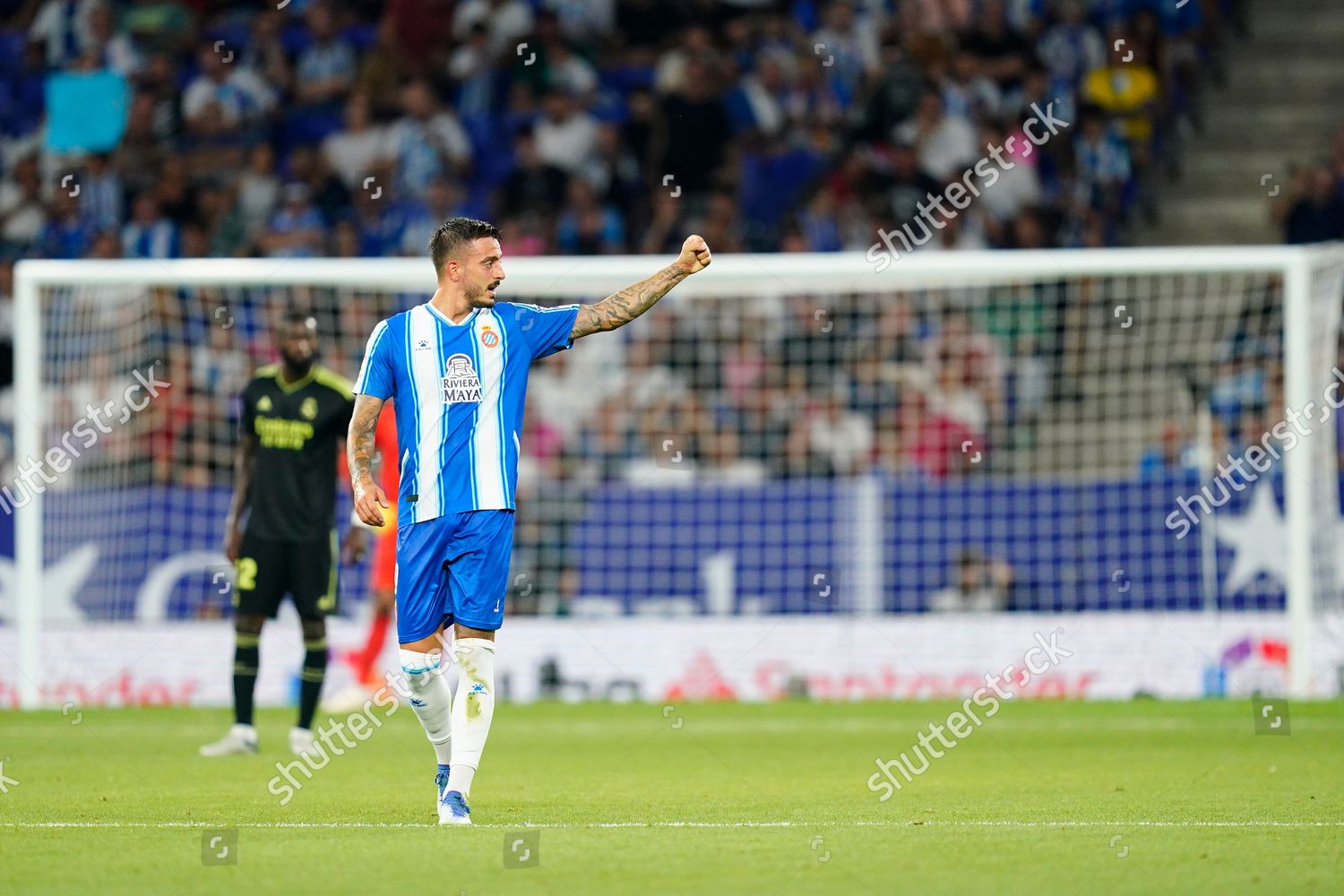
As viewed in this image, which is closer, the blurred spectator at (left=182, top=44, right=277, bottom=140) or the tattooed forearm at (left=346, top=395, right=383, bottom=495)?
the tattooed forearm at (left=346, top=395, right=383, bottom=495)

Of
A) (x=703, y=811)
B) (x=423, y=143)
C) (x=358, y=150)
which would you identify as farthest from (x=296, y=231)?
(x=703, y=811)

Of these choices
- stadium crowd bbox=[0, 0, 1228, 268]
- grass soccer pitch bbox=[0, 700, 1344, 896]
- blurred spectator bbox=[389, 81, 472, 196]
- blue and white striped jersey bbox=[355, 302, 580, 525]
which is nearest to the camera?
grass soccer pitch bbox=[0, 700, 1344, 896]

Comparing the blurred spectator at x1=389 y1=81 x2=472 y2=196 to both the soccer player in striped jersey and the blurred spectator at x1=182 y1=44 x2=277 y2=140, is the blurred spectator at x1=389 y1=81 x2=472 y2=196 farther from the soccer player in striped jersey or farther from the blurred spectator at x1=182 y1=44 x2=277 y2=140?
the soccer player in striped jersey

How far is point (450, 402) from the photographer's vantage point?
7.36 meters

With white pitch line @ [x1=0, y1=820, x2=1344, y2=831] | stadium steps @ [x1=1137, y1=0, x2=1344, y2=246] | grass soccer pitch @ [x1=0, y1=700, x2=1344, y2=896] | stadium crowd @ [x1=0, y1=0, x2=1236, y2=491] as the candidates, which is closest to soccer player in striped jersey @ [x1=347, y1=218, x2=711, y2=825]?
white pitch line @ [x1=0, y1=820, x2=1344, y2=831]

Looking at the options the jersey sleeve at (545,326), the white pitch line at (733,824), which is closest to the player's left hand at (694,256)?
the jersey sleeve at (545,326)

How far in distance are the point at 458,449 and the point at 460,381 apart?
26 centimetres

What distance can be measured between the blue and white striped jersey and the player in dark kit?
3.45 meters

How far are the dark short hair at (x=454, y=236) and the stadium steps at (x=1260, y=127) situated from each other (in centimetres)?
1371

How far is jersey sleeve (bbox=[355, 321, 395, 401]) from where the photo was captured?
7.35 meters

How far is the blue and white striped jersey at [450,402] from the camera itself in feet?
23.9

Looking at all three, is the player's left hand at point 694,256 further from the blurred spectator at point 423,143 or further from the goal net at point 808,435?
the blurred spectator at point 423,143

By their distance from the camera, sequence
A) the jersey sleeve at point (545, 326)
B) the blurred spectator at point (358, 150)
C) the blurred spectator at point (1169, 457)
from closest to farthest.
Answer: the jersey sleeve at point (545, 326) < the blurred spectator at point (1169, 457) < the blurred spectator at point (358, 150)

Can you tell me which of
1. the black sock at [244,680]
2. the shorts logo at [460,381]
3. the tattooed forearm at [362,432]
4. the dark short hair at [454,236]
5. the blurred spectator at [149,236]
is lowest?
the black sock at [244,680]
